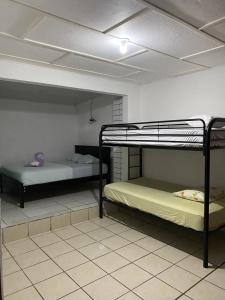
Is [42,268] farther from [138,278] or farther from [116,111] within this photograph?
A: [116,111]

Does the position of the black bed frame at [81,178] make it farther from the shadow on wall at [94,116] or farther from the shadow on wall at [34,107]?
the shadow on wall at [34,107]

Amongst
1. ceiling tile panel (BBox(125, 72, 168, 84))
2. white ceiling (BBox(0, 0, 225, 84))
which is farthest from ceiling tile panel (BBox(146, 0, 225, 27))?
ceiling tile panel (BBox(125, 72, 168, 84))

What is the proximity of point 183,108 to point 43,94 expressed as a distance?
2.77m

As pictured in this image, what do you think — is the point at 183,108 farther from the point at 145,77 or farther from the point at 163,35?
the point at 163,35

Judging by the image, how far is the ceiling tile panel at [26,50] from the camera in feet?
7.55

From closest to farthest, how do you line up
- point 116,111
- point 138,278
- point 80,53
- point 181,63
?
point 138,278, point 80,53, point 181,63, point 116,111

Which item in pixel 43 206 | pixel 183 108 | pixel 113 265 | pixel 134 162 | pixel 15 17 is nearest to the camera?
pixel 15 17

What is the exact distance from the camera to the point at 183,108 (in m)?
3.55

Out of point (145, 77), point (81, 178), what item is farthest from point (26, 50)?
point (81, 178)

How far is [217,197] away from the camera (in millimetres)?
2740

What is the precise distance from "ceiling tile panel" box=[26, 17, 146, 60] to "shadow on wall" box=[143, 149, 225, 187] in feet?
5.76

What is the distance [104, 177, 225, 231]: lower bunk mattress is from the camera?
2.39 metres

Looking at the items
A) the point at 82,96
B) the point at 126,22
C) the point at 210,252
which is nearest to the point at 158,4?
the point at 126,22

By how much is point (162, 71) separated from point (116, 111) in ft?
4.51
